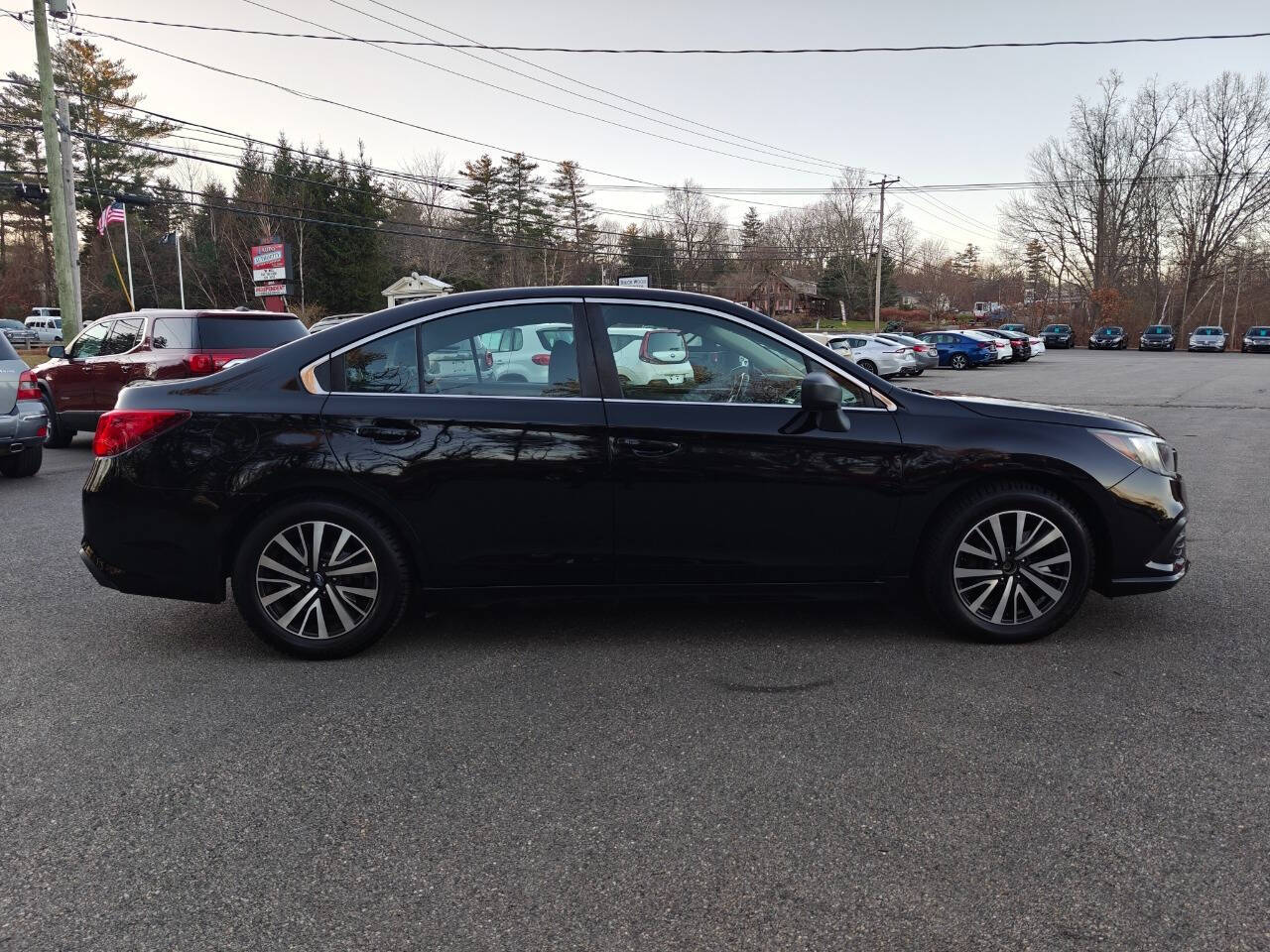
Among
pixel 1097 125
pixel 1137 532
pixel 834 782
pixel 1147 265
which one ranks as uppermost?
pixel 1097 125

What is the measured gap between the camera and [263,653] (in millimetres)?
4160

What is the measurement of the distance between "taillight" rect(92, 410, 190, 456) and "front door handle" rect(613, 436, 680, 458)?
1.96 metres

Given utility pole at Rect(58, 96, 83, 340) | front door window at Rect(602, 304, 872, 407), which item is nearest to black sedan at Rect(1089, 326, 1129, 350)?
utility pole at Rect(58, 96, 83, 340)

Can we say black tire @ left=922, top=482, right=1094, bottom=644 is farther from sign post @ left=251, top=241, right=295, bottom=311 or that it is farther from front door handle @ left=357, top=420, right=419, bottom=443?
sign post @ left=251, top=241, right=295, bottom=311

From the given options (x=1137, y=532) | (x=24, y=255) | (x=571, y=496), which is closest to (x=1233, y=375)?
(x=1137, y=532)

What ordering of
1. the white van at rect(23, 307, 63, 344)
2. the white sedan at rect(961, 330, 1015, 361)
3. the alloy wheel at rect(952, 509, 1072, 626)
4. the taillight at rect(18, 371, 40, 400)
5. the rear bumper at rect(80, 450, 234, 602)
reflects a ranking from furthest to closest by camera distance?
the white van at rect(23, 307, 63, 344) → the white sedan at rect(961, 330, 1015, 361) → the taillight at rect(18, 371, 40, 400) → the alloy wheel at rect(952, 509, 1072, 626) → the rear bumper at rect(80, 450, 234, 602)

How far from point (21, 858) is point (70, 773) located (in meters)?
0.54

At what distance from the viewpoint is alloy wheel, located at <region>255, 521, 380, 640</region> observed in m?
3.96

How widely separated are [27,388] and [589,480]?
7677 mm

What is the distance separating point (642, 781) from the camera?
2.93 m

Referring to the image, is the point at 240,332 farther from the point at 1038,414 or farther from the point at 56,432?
the point at 1038,414

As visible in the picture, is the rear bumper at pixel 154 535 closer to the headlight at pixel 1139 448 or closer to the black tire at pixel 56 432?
the headlight at pixel 1139 448

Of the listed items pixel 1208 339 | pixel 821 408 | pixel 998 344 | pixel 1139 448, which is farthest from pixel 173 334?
pixel 1208 339

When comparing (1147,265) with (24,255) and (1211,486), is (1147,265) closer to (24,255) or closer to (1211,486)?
(1211,486)
